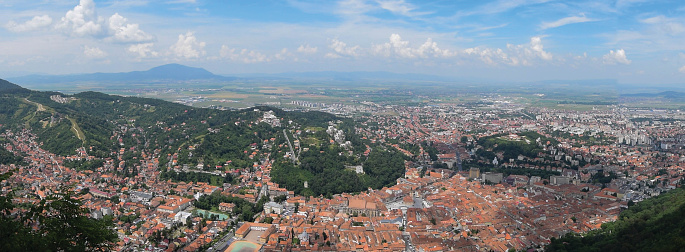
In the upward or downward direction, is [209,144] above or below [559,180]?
above

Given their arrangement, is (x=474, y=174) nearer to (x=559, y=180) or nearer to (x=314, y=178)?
(x=559, y=180)

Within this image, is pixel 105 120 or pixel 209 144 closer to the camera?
pixel 209 144

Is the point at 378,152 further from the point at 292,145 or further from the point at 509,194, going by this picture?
the point at 509,194

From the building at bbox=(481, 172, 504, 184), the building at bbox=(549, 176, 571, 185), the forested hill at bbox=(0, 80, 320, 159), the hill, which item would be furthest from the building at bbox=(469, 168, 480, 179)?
the forested hill at bbox=(0, 80, 320, 159)

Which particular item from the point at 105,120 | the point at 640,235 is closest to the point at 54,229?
the point at 640,235

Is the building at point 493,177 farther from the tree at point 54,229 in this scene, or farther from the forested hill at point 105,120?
the tree at point 54,229
